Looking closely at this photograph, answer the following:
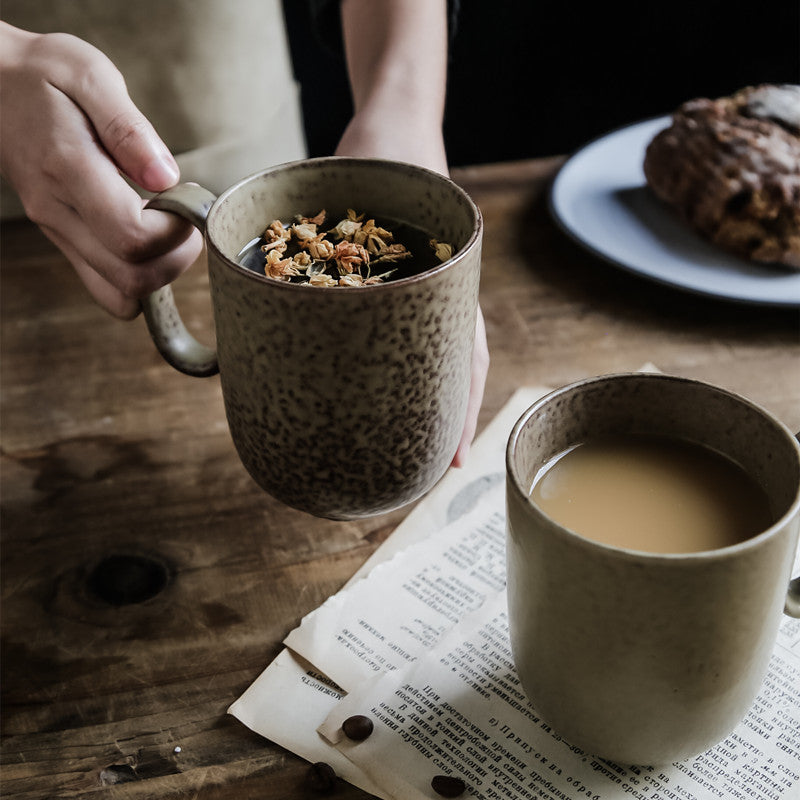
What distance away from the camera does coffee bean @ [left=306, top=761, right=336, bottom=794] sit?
598 mm

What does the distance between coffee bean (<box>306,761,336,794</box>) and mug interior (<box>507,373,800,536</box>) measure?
23 cm

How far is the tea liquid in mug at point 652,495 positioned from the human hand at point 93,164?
335 millimetres

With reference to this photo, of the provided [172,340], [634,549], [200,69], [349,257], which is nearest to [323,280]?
[349,257]

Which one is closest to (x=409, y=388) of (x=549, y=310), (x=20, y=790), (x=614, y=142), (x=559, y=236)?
(x=20, y=790)

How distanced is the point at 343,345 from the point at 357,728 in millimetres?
266

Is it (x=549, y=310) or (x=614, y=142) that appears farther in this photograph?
(x=614, y=142)

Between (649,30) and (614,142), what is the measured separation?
2.66 feet

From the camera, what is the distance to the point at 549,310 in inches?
42.3

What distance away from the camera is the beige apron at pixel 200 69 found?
1.28 meters

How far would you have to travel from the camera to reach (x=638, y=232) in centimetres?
118

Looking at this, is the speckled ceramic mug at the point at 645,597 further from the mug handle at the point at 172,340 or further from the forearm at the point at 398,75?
the forearm at the point at 398,75

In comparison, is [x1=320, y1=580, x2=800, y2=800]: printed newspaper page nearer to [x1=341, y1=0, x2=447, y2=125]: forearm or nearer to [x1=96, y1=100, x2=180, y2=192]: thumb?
[x1=96, y1=100, x2=180, y2=192]: thumb

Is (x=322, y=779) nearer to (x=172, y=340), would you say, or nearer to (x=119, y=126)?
(x=172, y=340)

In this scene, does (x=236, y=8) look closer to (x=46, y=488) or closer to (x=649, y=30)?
(x=46, y=488)
